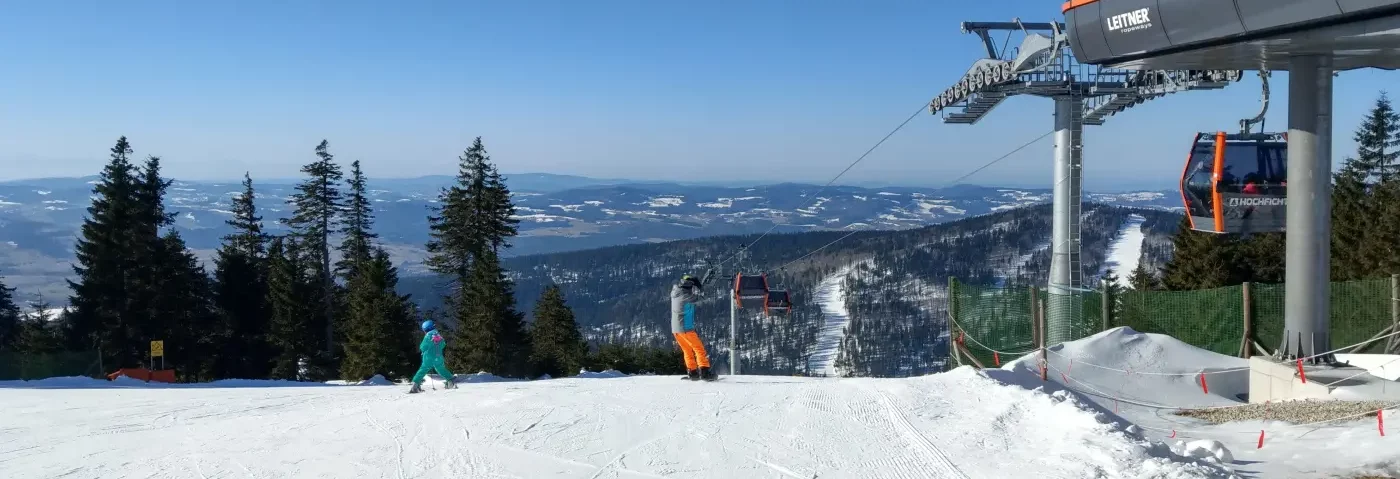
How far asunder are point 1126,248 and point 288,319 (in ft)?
291

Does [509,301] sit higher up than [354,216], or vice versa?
[354,216]

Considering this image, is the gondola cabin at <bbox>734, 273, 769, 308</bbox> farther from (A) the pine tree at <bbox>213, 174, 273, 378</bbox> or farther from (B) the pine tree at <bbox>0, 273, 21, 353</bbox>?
(B) the pine tree at <bbox>0, 273, 21, 353</bbox>

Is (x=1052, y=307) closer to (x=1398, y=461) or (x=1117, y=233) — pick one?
(x=1398, y=461)

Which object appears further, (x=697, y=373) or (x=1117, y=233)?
(x=1117, y=233)

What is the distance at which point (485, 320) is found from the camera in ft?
133

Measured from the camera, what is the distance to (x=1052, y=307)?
17391 mm

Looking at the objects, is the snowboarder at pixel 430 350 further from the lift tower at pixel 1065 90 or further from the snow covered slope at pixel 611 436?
the lift tower at pixel 1065 90

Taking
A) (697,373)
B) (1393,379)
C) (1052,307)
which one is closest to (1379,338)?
(1393,379)

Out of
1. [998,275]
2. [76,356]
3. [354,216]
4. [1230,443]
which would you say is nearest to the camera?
[1230,443]

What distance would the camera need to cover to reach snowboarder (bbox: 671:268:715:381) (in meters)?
14.0

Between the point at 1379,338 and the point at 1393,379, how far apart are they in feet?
6.90

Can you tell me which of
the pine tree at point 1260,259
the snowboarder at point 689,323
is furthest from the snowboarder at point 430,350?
the pine tree at point 1260,259

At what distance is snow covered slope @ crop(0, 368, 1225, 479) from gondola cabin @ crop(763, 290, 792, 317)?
680cm

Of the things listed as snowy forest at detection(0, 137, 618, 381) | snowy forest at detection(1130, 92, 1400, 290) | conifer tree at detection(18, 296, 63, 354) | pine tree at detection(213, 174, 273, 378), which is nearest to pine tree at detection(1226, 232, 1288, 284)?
snowy forest at detection(1130, 92, 1400, 290)
